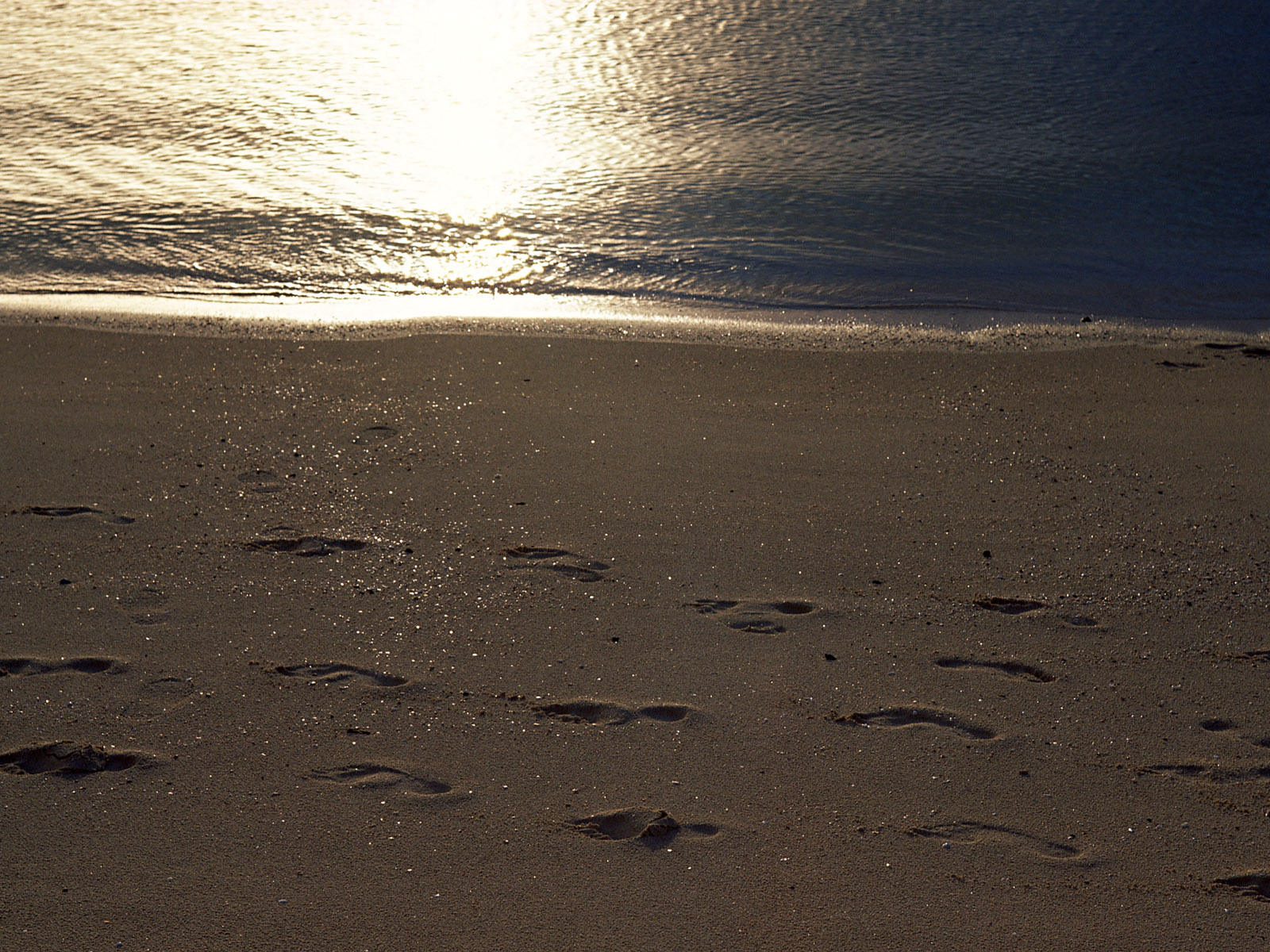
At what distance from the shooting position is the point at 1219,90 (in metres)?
12.2

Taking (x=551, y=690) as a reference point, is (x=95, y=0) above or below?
above

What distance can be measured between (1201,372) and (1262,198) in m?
4.88

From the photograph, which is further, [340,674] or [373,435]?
[373,435]

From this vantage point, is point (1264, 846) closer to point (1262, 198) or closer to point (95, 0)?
point (1262, 198)

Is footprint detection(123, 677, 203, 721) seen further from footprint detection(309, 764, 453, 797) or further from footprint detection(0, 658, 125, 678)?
footprint detection(309, 764, 453, 797)

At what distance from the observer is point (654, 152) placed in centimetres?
1033

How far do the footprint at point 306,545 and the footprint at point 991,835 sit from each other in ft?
6.52

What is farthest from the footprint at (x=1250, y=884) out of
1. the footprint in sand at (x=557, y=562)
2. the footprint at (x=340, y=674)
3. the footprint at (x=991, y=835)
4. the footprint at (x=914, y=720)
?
the footprint at (x=340, y=674)

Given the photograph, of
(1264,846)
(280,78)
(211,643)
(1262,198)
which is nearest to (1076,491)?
(1264,846)

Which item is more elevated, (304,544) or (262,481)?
(262,481)

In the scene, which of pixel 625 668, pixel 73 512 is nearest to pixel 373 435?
pixel 73 512

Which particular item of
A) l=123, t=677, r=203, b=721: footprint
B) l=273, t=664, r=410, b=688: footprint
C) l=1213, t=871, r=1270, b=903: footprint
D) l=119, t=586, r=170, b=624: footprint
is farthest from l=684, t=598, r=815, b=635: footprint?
l=119, t=586, r=170, b=624: footprint

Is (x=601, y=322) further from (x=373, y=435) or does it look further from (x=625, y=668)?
(x=625, y=668)

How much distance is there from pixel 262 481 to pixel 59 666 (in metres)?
1.17
